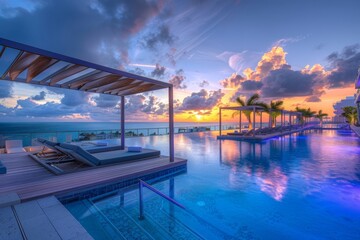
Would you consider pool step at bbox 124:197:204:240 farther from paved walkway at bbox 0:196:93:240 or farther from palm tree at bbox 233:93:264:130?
palm tree at bbox 233:93:264:130

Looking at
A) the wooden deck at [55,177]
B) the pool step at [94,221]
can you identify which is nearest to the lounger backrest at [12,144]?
the wooden deck at [55,177]

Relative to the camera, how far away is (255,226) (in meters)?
2.86

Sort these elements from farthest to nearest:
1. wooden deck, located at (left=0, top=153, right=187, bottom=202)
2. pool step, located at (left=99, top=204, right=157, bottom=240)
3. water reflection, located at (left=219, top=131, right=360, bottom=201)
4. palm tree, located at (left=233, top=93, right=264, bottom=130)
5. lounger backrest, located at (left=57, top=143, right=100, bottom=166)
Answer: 1. palm tree, located at (left=233, top=93, right=264, bottom=130)
2. lounger backrest, located at (left=57, top=143, right=100, bottom=166)
3. water reflection, located at (left=219, top=131, right=360, bottom=201)
4. wooden deck, located at (left=0, top=153, right=187, bottom=202)
5. pool step, located at (left=99, top=204, right=157, bottom=240)

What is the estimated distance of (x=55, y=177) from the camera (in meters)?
4.03

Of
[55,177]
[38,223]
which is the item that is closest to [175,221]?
[38,223]

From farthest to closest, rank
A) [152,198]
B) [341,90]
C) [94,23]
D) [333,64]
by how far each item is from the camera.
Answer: [341,90]
[333,64]
[94,23]
[152,198]

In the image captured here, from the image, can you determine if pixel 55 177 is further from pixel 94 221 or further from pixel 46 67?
pixel 46 67

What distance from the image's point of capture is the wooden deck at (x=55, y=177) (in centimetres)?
328

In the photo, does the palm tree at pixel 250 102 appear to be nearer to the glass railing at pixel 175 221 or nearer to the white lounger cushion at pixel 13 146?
the glass railing at pixel 175 221

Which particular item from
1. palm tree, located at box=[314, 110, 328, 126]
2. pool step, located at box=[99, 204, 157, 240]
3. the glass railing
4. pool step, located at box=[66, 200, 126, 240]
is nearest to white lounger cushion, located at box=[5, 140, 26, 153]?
pool step, located at box=[66, 200, 126, 240]

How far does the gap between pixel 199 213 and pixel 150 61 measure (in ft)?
36.5

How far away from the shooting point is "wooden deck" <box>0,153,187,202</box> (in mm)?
3277

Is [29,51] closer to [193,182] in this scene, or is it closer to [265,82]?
[193,182]

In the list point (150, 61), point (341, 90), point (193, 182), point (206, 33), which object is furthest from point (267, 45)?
point (341, 90)
